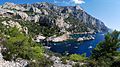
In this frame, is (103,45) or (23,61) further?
(103,45)

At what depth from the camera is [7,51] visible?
1083 inches

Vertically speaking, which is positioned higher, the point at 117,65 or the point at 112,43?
the point at 112,43

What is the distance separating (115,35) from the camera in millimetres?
48750

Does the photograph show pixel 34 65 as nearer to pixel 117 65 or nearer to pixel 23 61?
pixel 23 61

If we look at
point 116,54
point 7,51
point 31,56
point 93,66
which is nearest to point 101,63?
point 93,66

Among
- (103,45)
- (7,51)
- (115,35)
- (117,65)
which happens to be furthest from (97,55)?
(7,51)

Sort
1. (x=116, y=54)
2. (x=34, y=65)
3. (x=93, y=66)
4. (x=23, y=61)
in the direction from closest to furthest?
(x=34, y=65) < (x=23, y=61) < (x=93, y=66) < (x=116, y=54)

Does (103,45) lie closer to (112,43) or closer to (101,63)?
(112,43)

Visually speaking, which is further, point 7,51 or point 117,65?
point 117,65

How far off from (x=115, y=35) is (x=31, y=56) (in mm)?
23592

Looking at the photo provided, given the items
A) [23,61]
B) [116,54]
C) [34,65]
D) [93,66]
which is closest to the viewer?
[34,65]

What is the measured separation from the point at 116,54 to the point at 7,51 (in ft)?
82.2

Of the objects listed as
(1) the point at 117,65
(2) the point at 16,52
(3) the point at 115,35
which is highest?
(3) the point at 115,35

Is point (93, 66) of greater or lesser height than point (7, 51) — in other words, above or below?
below
